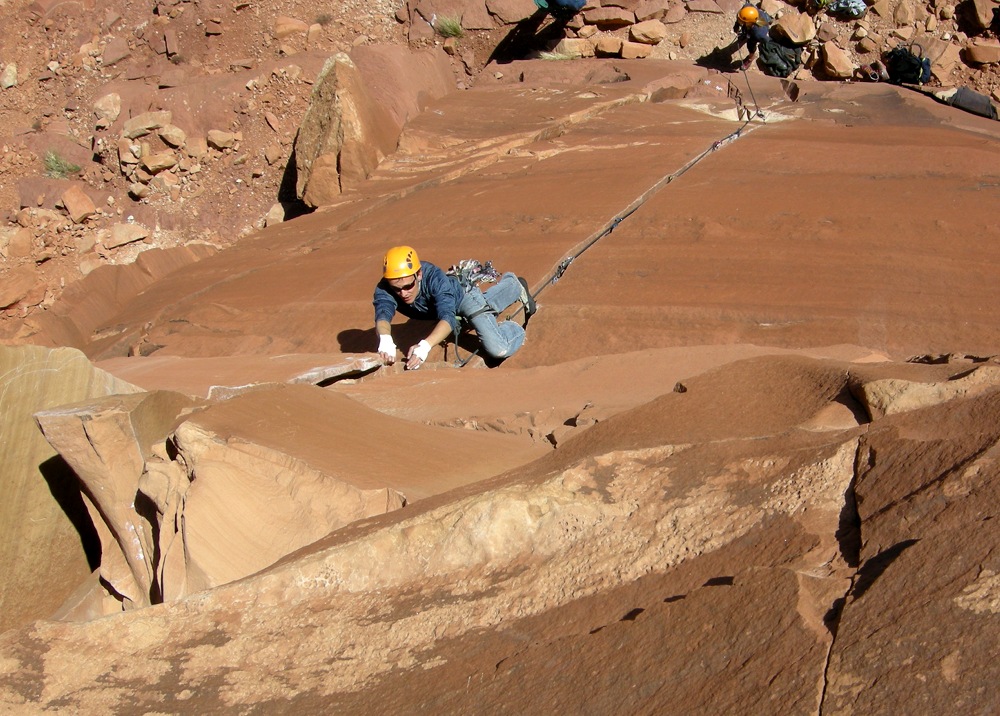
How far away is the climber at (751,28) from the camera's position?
10.6 meters

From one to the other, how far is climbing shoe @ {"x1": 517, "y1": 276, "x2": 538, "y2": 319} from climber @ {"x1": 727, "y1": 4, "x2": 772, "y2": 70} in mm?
6333

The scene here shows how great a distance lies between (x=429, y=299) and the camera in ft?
17.9

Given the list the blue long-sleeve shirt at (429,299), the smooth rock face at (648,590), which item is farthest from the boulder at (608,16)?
the smooth rock face at (648,590)

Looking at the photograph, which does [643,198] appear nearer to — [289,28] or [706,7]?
[706,7]

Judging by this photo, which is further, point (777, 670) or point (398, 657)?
point (398, 657)

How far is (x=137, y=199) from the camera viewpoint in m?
11.6

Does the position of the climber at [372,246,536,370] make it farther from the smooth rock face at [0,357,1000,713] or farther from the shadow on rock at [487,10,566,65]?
the shadow on rock at [487,10,566,65]

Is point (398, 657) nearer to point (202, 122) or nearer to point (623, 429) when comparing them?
point (623, 429)

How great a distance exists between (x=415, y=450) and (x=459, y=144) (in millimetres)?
5852

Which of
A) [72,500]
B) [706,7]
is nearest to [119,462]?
[72,500]

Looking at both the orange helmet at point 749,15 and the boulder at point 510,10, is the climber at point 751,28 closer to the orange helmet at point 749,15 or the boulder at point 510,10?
the orange helmet at point 749,15

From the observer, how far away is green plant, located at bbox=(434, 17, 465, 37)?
40.8 feet

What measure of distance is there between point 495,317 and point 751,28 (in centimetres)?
711

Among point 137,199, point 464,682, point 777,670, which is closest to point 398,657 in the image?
point 464,682
